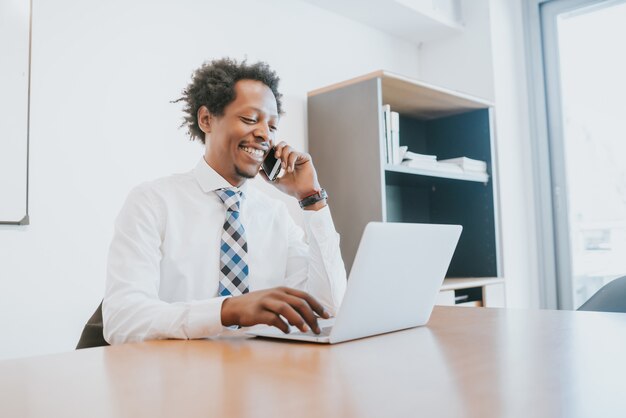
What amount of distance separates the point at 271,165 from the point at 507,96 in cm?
220

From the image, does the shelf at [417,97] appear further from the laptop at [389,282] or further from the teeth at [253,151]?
the laptop at [389,282]

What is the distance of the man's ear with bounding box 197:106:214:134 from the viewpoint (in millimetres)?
→ 1860

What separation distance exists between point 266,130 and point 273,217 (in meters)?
0.28

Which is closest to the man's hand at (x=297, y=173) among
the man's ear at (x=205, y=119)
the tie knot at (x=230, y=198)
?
the tie knot at (x=230, y=198)

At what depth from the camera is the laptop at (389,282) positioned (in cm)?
90

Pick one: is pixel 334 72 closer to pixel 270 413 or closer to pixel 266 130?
pixel 266 130

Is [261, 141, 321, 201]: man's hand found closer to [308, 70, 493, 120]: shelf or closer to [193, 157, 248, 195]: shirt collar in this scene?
[193, 157, 248, 195]: shirt collar

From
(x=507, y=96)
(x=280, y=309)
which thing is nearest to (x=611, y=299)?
(x=280, y=309)

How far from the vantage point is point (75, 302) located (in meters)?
2.01

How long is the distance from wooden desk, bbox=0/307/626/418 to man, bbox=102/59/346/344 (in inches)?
6.2

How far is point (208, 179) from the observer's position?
66.2 inches

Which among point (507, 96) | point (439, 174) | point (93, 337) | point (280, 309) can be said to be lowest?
point (93, 337)

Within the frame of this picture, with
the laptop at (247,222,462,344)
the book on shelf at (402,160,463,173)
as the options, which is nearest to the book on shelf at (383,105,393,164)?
the book on shelf at (402,160,463,173)

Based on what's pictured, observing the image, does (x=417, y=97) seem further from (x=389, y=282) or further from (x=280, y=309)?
(x=280, y=309)
